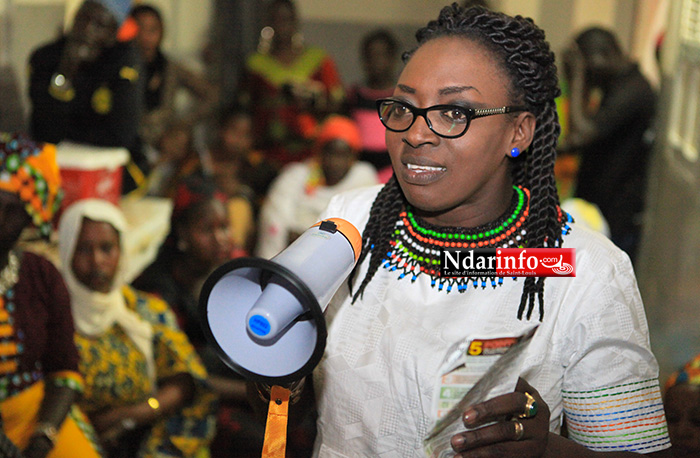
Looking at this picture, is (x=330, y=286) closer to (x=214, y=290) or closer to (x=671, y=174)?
(x=214, y=290)

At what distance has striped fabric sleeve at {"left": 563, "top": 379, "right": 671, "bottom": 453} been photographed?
4.17 ft

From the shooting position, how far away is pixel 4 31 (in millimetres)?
2549

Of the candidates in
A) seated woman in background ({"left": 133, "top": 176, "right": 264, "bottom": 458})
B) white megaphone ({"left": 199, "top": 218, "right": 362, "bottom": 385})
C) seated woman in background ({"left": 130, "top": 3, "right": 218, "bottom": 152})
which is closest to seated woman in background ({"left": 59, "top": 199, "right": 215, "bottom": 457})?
seated woman in background ({"left": 133, "top": 176, "right": 264, "bottom": 458})

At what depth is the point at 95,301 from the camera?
2594 mm

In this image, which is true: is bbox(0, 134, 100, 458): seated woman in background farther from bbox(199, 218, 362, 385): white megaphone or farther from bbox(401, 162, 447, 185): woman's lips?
bbox(401, 162, 447, 185): woman's lips

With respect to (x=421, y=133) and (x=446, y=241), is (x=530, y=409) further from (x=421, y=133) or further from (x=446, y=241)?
(x=421, y=133)

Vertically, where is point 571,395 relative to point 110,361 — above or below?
above

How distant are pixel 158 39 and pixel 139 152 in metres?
0.62

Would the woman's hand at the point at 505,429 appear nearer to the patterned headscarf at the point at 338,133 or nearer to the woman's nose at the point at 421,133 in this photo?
the woman's nose at the point at 421,133

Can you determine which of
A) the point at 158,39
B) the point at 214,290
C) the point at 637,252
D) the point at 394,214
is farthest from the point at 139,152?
the point at 637,252

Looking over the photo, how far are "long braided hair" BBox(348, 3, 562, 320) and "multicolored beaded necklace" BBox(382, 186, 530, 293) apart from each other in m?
0.02

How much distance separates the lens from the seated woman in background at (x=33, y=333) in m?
2.06

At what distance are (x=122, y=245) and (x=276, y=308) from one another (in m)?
1.88

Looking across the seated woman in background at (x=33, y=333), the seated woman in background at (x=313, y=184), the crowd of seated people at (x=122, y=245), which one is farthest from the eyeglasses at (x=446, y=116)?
the seated woman in background at (x=313, y=184)
